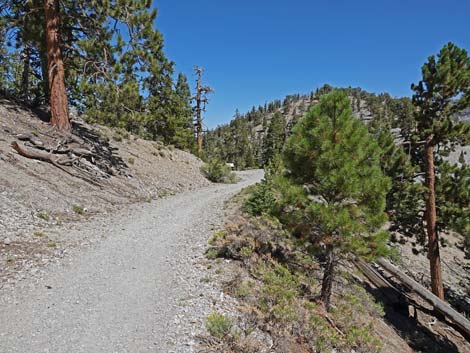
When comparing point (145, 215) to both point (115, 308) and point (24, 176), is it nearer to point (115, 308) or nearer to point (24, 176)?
point (24, 176)

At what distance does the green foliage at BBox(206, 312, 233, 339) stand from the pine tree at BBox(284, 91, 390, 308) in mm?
2779

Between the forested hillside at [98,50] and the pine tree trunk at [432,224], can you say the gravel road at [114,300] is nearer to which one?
the forested hillside at [98,50]

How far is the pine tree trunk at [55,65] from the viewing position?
39.4 ft

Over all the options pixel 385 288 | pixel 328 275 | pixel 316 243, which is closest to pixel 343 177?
pixel 316 243

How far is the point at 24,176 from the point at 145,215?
402cm

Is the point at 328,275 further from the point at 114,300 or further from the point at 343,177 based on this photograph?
the point at 114,300

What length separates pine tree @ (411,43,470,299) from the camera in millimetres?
11586

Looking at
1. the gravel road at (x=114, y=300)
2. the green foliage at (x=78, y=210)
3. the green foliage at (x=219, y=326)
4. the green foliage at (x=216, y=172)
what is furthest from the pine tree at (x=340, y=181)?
the green foliage at (x=216, y=172)

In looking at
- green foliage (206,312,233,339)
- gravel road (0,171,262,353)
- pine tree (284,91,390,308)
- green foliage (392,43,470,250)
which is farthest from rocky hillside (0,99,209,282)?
green foliage (392,43,470,250)

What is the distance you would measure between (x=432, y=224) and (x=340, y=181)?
8.76 metres

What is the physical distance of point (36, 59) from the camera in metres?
15.3

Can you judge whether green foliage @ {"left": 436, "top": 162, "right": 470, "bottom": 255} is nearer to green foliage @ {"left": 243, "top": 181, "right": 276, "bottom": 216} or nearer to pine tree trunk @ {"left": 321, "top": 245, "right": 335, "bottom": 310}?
green foliage @ {"left": 243, "top": 181, "right": 276, "bottom": 216}

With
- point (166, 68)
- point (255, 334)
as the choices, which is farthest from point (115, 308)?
point (166, 68)

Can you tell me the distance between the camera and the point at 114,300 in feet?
17.0
